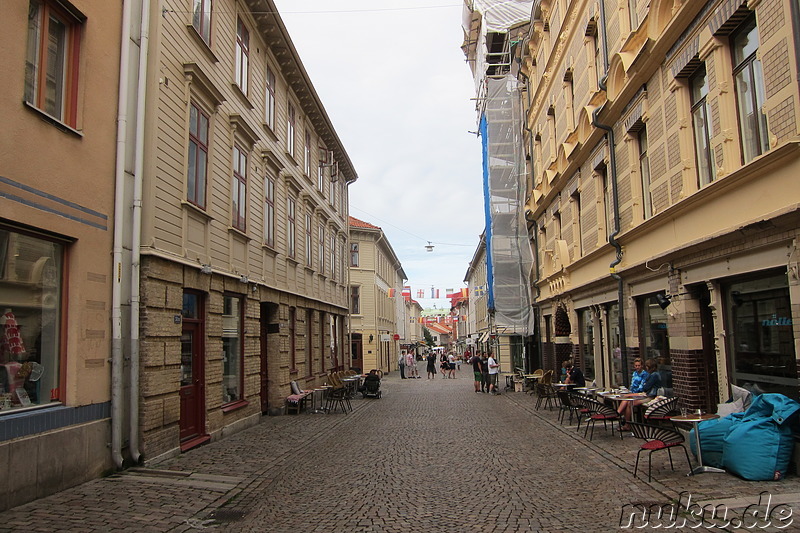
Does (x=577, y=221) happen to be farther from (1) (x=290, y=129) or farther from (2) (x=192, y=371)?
(2) (x=192, y=371)

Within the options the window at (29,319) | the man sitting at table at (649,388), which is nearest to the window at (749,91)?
the man sitting at table at (649,388)

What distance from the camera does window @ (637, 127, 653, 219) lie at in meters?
12.4

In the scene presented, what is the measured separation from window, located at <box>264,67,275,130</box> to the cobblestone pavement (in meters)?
8.44

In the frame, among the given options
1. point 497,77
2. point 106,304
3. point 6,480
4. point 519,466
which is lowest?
point 519,466

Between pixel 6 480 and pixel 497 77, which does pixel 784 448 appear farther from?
pixel 497 77

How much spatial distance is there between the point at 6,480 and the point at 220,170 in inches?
304

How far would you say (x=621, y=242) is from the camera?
544 inches

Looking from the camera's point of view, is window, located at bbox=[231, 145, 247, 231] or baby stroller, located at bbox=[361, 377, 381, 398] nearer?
window, located at bbox=[231, 145, 247, 231]

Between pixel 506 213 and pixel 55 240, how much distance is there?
865 inches

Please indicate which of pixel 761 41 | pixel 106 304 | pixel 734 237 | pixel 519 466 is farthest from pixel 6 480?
pixel 761 41

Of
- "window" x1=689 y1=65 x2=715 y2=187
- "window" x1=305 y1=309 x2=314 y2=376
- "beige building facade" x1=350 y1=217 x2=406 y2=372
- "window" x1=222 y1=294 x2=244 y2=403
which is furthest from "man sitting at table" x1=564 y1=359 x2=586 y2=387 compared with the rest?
"beige building facade" x1=350 y1=217 x2=406 y2=372

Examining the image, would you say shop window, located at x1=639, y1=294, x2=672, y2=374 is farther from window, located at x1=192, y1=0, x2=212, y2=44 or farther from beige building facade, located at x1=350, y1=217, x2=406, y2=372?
beige building facade, located at x1=350, y1=217, x2=406, y2=372

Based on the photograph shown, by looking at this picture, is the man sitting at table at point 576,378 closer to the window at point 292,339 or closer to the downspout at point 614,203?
the downspout at point 614,203

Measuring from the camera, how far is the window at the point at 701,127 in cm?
966
